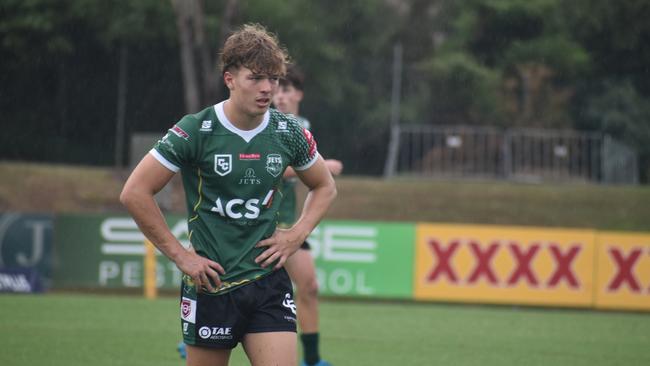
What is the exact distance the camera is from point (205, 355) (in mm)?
4699

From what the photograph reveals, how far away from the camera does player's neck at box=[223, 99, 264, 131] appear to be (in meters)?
4.65

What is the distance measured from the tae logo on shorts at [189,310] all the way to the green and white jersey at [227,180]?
15 centimetres

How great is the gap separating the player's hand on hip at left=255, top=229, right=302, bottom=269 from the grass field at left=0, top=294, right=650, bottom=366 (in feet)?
12.8

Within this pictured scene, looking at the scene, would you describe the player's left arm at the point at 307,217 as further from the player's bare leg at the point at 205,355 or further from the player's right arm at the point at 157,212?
the player's bare leg at the point at 205,355

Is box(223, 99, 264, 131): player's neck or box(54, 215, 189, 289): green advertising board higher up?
box(223, 99, 264, 131): player's neck

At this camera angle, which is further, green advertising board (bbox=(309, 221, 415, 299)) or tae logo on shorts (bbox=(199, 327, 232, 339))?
green advertising board (bbox=(309, 221, 415, 299))

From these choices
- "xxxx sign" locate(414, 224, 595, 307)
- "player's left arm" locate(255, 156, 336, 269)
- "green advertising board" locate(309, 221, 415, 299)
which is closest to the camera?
"player's left arm" locate(255, 156, 336, 269)

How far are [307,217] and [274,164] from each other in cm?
38

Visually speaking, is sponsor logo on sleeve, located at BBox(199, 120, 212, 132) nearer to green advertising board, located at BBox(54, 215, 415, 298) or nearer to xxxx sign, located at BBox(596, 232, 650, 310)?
green advertising board, located at BBox(54, 215, 415, 298)

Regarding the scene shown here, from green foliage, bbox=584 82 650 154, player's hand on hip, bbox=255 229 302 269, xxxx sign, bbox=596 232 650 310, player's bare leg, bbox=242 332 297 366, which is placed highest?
green foliage, bbox=584 82 650 154

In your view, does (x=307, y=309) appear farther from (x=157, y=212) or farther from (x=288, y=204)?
(x=157, y=212)

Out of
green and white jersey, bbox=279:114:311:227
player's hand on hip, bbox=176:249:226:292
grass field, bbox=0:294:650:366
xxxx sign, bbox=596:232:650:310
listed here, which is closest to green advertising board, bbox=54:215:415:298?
grass field, bbox=0:294:650:366

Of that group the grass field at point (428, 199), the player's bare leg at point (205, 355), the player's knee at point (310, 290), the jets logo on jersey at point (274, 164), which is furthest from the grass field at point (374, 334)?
the grass field at point (428, 199)

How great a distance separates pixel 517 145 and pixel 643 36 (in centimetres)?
784
